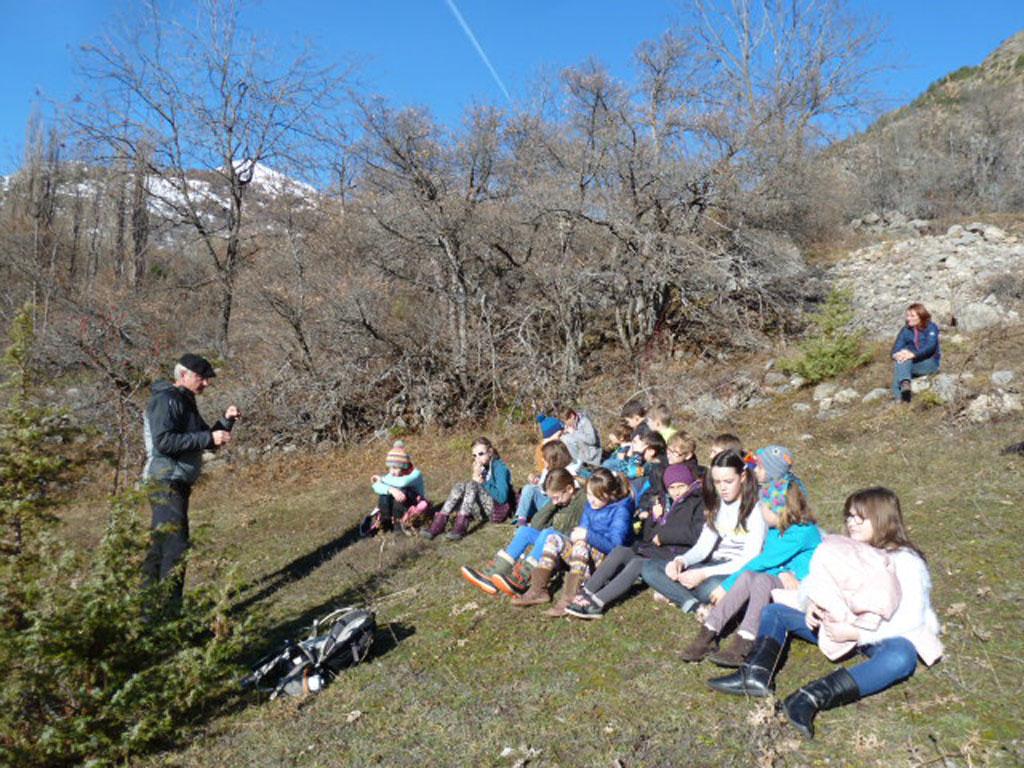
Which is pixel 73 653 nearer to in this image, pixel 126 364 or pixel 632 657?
pixel 632 657

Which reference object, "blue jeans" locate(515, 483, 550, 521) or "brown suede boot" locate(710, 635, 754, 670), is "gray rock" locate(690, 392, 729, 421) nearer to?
"blue jeans" locate(515, 483, 550, 521)

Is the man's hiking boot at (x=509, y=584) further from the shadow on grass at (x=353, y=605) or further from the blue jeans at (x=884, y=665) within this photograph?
the blue jeans at (x=884, y=665)

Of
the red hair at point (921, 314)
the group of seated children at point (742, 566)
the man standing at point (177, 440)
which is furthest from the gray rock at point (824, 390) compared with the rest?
the man standing at point (177, 440)

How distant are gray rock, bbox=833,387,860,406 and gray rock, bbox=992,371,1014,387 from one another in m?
1.68

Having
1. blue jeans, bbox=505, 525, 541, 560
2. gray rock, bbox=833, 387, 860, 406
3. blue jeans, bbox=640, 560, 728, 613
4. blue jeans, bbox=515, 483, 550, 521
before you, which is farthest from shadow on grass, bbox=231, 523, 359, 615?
gray rock, bbox=833, 387, 860, 406

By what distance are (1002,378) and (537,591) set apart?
7.14 meters

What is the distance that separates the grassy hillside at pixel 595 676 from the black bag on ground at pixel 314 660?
9cm

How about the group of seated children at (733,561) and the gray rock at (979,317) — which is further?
the gray rock at (979,317)

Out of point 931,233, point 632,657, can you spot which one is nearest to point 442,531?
point 632,657

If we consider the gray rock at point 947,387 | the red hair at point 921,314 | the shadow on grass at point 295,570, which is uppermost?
the red hair at point 921,314

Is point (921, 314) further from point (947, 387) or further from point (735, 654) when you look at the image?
point (735, 654)

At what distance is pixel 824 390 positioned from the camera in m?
10.7

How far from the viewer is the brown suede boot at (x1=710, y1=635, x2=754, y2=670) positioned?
3.73 meters

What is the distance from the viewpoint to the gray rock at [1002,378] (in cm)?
881
